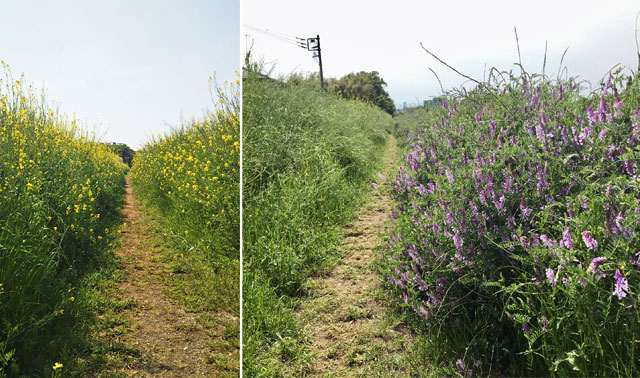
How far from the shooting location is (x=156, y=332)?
284 centimetres

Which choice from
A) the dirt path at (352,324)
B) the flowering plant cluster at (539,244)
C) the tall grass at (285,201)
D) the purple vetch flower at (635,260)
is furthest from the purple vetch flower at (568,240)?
the tall grass at (285,201)

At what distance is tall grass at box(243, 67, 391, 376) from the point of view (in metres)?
2.12

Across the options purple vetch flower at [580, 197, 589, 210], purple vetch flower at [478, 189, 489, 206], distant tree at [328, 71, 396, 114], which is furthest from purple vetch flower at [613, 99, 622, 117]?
distant tree at [328, 71, 396, 114]

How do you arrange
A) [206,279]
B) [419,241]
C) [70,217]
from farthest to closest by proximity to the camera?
[70,217] → [206,279] → [419,241]

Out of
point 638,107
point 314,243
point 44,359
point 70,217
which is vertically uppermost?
point 638,107

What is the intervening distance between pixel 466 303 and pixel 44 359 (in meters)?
2.14

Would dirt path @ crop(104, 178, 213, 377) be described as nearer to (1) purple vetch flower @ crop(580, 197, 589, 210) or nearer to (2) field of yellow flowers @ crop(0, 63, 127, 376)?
(2) field of yellow flowers @ crop(0, 63, 127, 376)

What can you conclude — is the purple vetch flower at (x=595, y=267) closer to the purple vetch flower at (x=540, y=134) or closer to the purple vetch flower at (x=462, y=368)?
the purple vetch flower at (x=462, y=368)

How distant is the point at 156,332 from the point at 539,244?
94.4 inches

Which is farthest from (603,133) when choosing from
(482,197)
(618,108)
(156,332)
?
(156,332)

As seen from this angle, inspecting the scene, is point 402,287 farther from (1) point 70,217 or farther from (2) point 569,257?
(1) point 70,217

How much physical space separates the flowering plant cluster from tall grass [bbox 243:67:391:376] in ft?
1.99

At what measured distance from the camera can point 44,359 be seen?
2.23 metres

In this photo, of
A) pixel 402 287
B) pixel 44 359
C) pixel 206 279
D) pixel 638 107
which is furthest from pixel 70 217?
pixel 638 107
